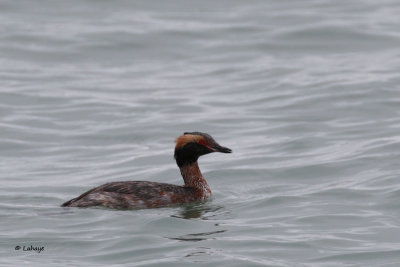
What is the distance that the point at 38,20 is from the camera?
31.8 meters

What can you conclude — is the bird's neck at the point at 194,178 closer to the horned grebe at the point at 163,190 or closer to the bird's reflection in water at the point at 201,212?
the horned grebe at the point at 163,190

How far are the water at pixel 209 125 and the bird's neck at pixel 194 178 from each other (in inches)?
8.6

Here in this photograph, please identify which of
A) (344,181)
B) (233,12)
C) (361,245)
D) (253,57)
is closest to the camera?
(361,245)

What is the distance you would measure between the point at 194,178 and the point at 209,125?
5.85 m

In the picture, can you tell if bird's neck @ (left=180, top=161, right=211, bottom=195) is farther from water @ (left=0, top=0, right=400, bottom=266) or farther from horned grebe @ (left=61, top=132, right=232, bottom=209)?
water @ (left=0, top=0, right=400, bottom=266)

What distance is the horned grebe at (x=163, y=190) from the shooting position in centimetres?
1456

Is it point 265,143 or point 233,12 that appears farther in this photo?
point 233,12

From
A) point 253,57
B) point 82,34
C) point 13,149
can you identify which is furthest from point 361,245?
point 82,34

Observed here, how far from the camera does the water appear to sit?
1298 centimetres

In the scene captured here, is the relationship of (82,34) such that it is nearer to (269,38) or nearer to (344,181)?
(269,38)

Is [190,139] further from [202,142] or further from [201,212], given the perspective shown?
[201,212]

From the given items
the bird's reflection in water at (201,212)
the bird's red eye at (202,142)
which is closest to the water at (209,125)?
the bird's reflection in water at (201,212)

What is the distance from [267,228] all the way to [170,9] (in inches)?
802

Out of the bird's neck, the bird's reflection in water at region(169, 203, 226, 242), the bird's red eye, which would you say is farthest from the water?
the bird's red eye
